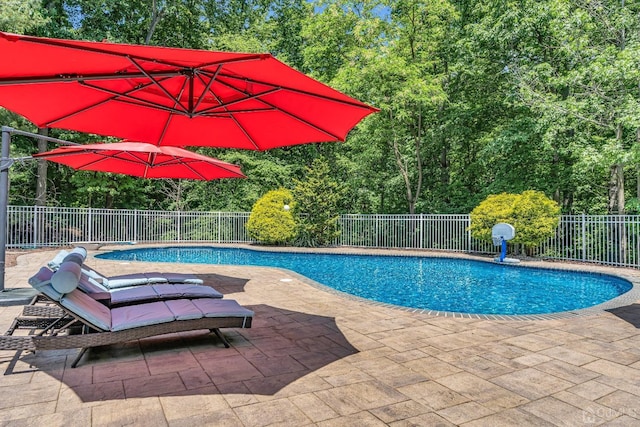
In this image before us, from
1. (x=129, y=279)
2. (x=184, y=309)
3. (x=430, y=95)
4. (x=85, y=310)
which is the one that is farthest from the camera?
(x=430, y=95)

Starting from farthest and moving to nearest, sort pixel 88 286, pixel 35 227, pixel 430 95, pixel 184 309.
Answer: pixel 430 95 < pixel 35 227 < pixel 88 286 < pixel 184 309

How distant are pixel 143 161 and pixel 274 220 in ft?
29.7

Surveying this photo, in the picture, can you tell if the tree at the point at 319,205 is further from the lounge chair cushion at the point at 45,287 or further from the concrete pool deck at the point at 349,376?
the lounge chair cushion at the point at 45,287

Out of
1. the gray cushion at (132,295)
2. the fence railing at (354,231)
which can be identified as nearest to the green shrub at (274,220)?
the fence railing at (354,231)

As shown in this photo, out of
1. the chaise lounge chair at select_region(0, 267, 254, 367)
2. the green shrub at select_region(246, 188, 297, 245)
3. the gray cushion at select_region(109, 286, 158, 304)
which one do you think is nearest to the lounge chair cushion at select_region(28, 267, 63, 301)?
the chaise lounge chair at select_region(0, 267, 254, 367)

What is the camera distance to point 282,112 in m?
3.69

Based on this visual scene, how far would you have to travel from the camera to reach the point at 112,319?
3.29m

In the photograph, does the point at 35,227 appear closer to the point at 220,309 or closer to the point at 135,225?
the point at 135,225

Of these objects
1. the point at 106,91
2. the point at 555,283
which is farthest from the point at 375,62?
the point at 106,91

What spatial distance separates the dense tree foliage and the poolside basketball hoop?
260 centimetres

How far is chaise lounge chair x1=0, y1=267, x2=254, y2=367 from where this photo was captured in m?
2.90

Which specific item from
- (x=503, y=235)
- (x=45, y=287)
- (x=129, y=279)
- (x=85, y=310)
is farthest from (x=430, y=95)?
(x=45, y=287)

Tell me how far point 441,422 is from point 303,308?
3.04 metres

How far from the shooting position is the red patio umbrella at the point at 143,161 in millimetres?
5395
